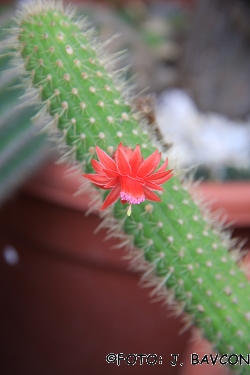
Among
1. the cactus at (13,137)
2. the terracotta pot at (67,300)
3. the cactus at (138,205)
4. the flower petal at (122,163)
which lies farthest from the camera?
the terracotta pot at (67,300)

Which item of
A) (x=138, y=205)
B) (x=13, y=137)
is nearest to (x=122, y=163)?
(x=138, y=205)

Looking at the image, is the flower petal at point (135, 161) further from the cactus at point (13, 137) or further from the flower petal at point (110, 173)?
the cactus at point (13, 137)

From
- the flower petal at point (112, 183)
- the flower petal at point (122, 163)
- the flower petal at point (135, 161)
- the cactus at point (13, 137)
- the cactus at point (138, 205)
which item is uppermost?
the cactus at point (13, 137)

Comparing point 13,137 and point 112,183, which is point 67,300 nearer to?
point 13,137

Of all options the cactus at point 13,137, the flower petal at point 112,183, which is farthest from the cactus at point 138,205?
the cactus at point 13,137

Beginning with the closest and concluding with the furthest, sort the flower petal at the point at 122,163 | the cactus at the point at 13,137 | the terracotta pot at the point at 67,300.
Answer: the flower petal at the point at 122,163 → the cactus at the point at 13,137 → the terracotta pot at the point at 67,300

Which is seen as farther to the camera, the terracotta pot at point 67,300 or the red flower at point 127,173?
the terracotta pot at point 67,300

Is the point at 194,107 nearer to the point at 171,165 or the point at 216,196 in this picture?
the point at 216,196
